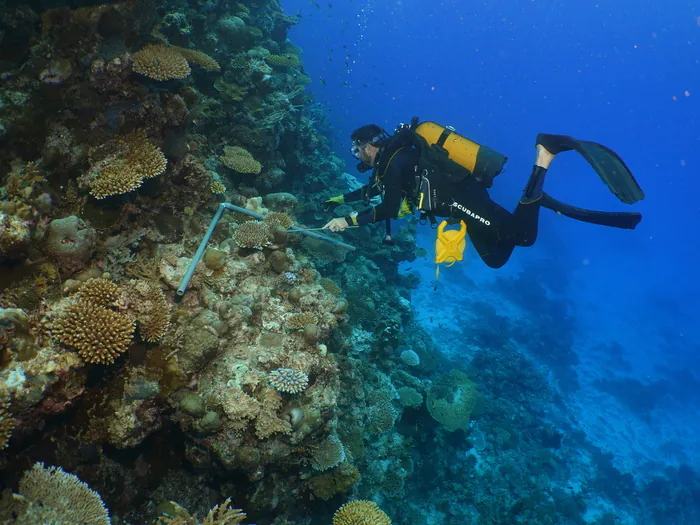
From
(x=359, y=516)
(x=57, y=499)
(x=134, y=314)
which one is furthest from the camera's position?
(x=359, y=516)

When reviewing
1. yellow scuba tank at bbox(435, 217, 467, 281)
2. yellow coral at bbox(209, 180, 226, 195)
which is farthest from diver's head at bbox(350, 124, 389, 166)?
yellow coral at bbox(209, 180, 226, 195)

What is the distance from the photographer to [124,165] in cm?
476

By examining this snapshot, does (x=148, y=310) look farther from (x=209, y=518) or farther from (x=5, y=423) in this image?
(x=209, y=518)

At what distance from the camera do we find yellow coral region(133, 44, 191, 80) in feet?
16.6

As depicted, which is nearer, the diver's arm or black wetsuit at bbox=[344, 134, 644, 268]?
black wetsuit at bbox=[344, 134, 644, 268]

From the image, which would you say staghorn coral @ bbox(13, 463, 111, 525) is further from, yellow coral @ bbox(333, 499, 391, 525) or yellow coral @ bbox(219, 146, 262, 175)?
yellow coral @ bbox(219, 146, 262, 175)

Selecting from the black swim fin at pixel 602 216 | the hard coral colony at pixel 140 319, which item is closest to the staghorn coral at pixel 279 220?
the hard coral colony at pixel 140 319

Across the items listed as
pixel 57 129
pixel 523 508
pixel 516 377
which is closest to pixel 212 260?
pixel 57 129

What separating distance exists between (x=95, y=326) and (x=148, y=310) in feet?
2.04

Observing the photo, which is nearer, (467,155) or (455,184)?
Result: (467,155)

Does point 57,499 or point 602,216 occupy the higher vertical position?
point 602,216

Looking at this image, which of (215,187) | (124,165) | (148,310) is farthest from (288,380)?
(215,187)

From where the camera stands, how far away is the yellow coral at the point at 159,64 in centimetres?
506

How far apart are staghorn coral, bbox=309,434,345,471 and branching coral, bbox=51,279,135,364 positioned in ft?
10.6
